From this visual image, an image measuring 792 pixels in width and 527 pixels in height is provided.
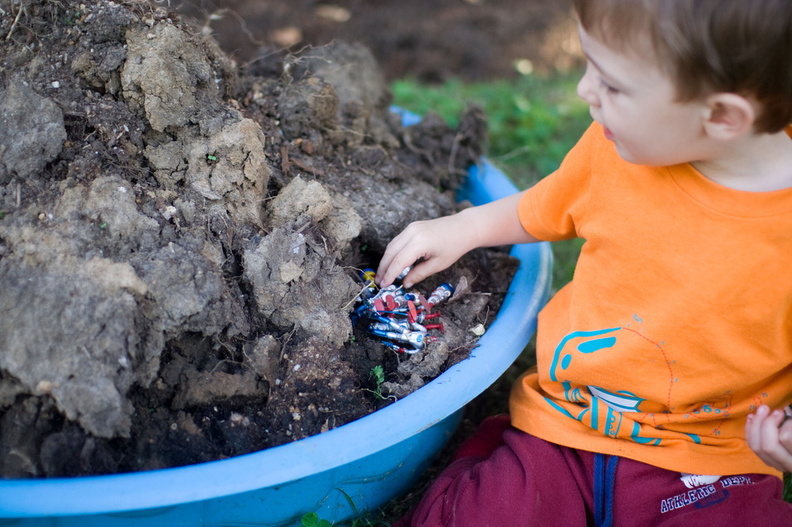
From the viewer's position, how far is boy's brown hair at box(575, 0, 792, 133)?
1.01 meters

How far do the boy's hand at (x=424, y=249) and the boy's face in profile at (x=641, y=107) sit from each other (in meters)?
0.50

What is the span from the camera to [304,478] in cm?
127

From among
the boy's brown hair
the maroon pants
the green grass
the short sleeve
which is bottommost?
the green grass

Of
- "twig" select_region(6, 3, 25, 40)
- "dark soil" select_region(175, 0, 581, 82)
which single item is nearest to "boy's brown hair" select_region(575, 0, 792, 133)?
"twig" select_region(6, 3, 25, 40)

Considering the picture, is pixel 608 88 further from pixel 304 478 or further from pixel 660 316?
pixel 304 478

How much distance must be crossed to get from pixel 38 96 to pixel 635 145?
1.25 metres

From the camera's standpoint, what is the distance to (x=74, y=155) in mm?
1414

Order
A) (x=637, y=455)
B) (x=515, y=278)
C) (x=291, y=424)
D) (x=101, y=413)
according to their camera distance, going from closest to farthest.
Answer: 1. (x=101, y=413)
2. (x=291, y=424)
3. (x=637, y=455)
4. (x=515, y=278)

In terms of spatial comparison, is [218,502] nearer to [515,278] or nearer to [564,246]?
[515,278]

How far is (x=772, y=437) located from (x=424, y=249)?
2.73ft

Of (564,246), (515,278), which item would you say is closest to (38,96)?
(515,278)

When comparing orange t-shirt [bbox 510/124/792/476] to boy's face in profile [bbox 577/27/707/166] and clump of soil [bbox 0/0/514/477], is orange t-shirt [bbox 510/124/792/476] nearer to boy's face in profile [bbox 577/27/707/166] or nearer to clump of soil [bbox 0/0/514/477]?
boy's face in profile [bbox 577/27/707/166]

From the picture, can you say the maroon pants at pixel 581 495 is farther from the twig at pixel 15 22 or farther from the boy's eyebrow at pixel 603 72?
the twig at pixel 15 22

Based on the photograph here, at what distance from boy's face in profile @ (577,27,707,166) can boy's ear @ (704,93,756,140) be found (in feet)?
0.05
